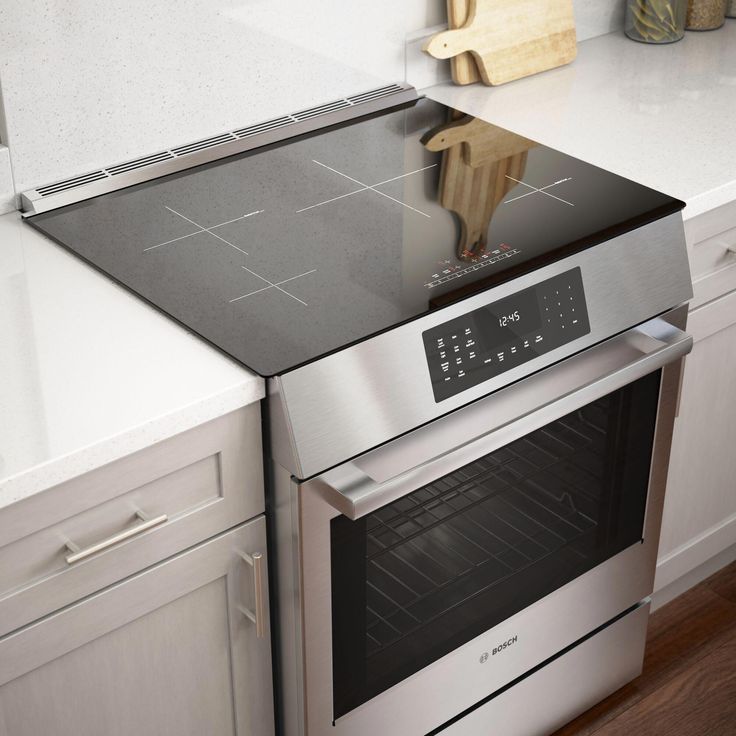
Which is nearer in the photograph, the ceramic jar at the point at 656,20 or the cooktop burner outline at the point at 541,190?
the cooktop burner outline at the point at 541,190

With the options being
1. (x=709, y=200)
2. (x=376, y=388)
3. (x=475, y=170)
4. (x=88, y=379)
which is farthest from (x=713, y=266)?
(x=88, y=379)

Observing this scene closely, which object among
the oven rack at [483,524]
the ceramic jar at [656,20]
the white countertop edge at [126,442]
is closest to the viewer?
the white countertop edge at [126,442]

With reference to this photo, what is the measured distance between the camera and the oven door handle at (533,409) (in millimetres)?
1335

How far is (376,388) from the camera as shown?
53.0 inches

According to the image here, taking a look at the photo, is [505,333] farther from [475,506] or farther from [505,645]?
[505,645]

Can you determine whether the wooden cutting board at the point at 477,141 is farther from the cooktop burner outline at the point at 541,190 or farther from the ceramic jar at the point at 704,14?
the ceramic jar at the point at 704,14

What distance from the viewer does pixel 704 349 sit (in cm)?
194

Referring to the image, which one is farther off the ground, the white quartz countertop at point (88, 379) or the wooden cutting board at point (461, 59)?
the wooden cutting board at point (461, 59)

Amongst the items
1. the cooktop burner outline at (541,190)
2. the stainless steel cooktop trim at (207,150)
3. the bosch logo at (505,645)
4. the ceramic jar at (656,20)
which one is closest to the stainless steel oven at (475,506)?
the bosch logo at (505,645)

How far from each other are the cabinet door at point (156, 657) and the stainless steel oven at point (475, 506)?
6cm

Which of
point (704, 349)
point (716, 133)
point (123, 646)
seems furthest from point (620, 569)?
point (123, 646)

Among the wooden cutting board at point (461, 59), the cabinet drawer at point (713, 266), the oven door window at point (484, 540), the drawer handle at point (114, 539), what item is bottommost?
the oven door window at point (484, 540)

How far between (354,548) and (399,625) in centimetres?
19

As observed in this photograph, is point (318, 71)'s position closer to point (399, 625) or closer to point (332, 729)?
point (399, 625)
